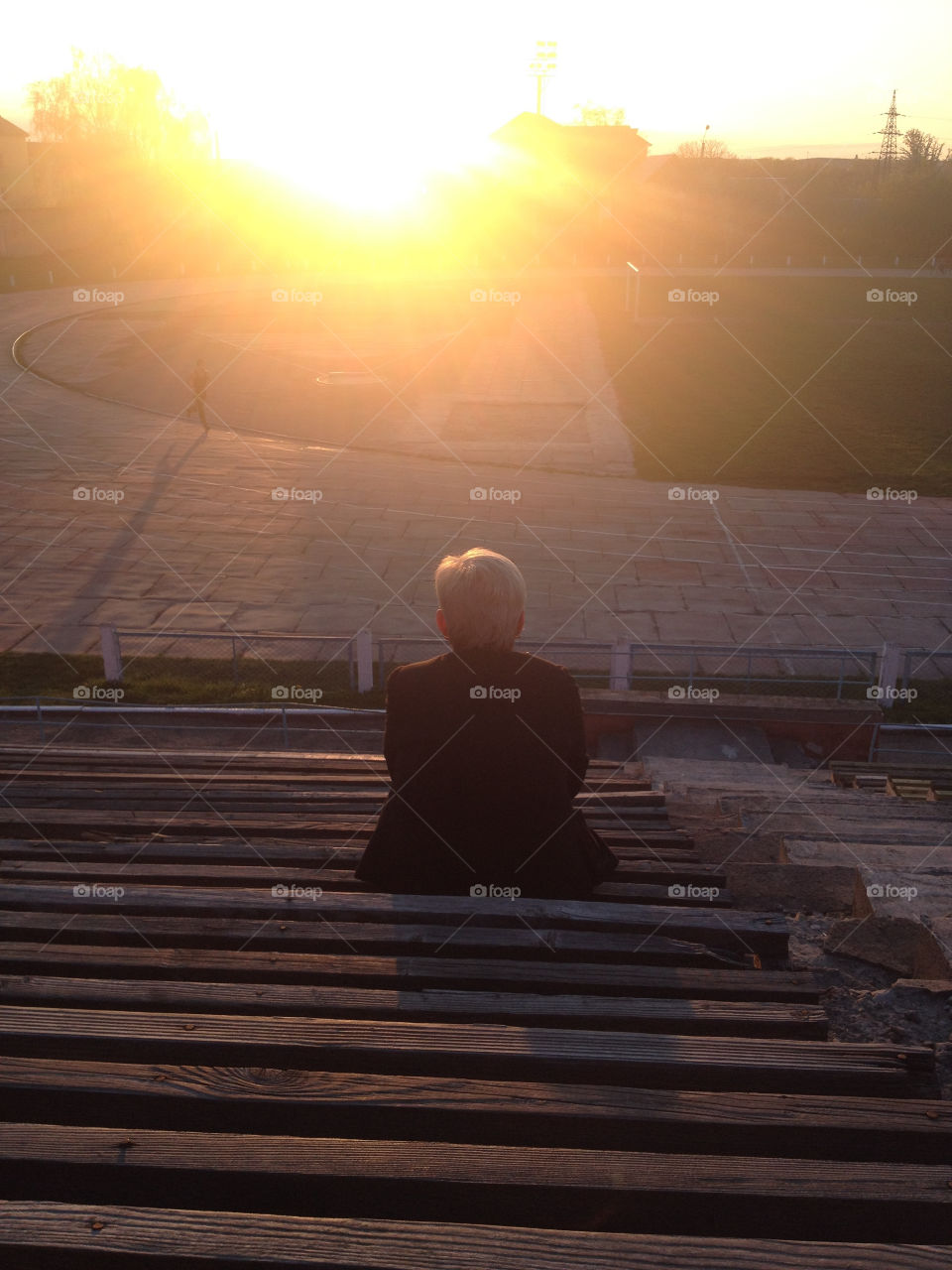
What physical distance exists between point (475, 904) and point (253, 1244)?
1901mm

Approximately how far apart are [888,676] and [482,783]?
10.1m

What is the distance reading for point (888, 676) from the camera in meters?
12.9

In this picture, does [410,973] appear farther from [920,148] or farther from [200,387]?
[920,148]

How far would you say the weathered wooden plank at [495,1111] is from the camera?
2336 mm

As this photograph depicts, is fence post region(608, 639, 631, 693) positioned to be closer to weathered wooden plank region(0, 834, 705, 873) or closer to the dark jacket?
weathered wooden plank region(0, 834, 705, 873)

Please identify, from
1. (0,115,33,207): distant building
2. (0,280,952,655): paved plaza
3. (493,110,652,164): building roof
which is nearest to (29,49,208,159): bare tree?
(0,115,33,207): distant building

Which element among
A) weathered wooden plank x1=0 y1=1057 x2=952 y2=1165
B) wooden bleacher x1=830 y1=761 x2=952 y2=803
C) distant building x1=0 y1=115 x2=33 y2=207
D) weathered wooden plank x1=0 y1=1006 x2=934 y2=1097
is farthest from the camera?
distant building x1=0 y1=115 x2=33 y2=207

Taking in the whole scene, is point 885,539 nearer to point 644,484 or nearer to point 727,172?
point 644,484

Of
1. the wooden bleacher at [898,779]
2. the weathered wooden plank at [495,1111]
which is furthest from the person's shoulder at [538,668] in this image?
the wooden bleacher at [898,779]

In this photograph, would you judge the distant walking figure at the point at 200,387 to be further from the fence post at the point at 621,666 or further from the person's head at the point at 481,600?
the person's head at the point at 481,600

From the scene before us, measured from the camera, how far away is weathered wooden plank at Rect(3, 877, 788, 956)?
3654 mm

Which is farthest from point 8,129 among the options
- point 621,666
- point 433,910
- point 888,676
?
point 433,910

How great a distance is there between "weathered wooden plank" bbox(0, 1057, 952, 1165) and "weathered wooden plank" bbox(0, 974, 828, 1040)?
0.40 m

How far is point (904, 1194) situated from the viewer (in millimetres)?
2086
